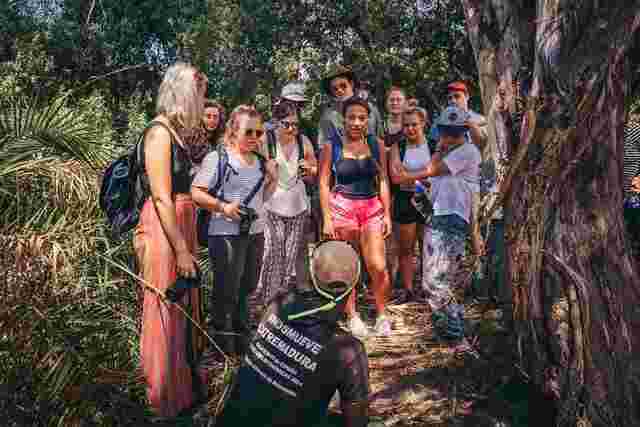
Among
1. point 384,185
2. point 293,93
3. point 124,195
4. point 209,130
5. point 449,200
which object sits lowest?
point 449,200

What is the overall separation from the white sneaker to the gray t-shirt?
1.12 m

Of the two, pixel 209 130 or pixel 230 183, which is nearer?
pixel 230 183

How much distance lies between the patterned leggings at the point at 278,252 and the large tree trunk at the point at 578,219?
2118 millimetres

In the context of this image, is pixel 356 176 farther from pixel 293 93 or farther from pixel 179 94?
pixel 179 94

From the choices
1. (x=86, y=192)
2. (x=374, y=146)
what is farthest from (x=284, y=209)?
(x=86, y=192)

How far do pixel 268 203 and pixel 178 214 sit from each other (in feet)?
4.93

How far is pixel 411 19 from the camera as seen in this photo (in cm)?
1118

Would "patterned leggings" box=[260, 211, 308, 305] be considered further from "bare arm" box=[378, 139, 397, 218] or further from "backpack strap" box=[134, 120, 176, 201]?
"backpack strap" box=[134, 120, 176, 201]

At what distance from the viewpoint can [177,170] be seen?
3.47 metres

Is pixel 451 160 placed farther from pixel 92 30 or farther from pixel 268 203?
pixel 92 30

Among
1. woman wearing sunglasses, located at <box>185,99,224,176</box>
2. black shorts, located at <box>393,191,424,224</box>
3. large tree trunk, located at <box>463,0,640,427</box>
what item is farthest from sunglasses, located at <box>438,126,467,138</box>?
woman wearing sunglasses, located at <box>185,99,224,176</box>

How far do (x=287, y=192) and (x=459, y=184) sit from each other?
1.24 meters

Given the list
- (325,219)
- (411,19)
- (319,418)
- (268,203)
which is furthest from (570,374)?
(411,19)

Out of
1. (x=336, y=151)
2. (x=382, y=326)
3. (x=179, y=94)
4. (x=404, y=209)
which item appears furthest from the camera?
(x=404, y=209)
